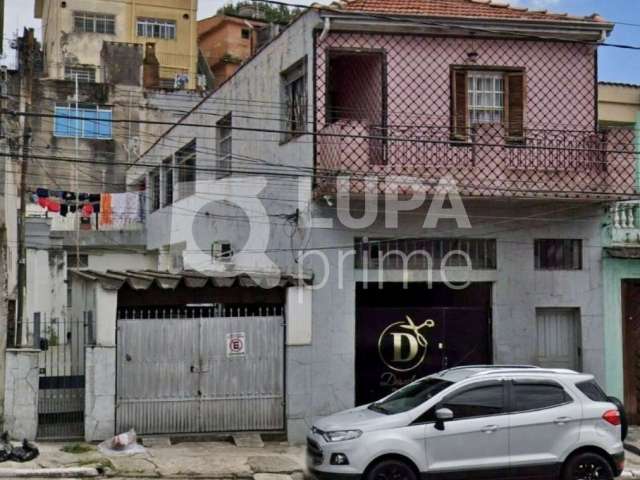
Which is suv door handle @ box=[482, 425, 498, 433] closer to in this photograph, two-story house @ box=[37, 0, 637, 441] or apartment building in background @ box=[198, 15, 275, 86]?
two-story house @ box=[37, 0, 637, 441]

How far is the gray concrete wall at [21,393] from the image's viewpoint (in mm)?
13109

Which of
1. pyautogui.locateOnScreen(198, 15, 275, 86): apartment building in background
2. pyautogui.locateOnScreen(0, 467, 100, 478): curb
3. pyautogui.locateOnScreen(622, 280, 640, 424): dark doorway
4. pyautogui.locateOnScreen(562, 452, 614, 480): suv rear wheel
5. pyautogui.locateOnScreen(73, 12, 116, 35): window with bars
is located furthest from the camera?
pyautogui.locateOnScreen(73, 12, 116, 35): window with bars

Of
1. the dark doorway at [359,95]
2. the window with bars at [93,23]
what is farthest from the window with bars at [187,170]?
the window with bars at [93,23]

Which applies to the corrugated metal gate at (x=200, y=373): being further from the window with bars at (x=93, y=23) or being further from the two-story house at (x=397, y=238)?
the window with bars at (x=93, y=23)

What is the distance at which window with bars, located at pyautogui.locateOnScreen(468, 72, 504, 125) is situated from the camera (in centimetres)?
1558

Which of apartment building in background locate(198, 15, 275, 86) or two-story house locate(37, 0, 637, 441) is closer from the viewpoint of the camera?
two-story house locate(37, 0, 637, 441)

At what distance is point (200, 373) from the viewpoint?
1406 cm

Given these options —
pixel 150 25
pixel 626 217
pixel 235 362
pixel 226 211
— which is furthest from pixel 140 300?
pixel 150 25

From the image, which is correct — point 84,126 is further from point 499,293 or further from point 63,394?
point 499,293

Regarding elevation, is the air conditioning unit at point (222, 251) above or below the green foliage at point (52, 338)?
above

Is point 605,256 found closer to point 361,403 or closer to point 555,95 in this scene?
point 555,95

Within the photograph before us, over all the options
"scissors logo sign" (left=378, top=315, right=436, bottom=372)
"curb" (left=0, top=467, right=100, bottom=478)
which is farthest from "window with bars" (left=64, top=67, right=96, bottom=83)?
"curb" (left=0, top=467, right=100, bottom=478)

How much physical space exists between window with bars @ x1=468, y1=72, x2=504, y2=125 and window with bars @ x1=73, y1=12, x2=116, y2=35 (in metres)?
35.4

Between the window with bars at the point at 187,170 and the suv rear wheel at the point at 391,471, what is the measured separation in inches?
531
